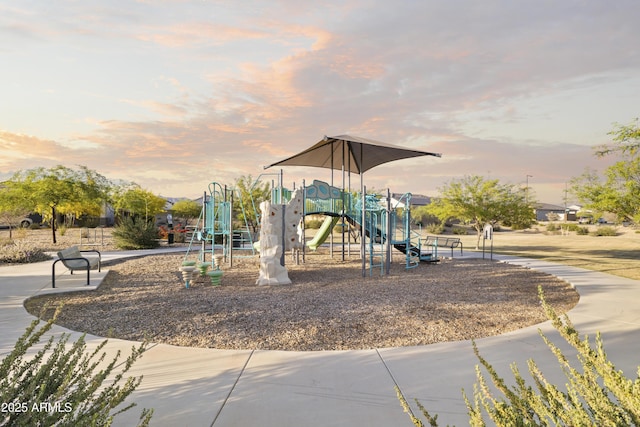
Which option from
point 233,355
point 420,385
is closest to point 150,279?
point 233,355

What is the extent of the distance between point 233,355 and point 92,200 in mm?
23166

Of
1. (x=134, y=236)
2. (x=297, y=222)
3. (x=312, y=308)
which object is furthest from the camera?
(x=134, y=236)

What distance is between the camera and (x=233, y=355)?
4.91 metres

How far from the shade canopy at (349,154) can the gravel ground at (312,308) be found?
4.98m

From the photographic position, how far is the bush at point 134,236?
62.3ft

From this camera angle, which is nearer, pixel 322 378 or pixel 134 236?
pixel 322 378

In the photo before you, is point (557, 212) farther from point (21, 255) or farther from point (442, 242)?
point (21, 255)

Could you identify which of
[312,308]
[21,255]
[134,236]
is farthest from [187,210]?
[312,308]

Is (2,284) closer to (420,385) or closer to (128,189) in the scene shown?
(420,385)

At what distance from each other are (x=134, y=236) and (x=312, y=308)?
1448 centimetres

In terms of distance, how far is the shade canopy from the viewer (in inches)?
590

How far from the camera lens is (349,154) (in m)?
16.4

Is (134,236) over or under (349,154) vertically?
under

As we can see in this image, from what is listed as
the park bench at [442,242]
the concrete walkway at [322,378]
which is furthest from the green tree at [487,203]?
the concrete walkway at [322,378]
